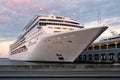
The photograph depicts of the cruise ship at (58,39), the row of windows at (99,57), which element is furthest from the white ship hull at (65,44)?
the row of windows at (99,57)

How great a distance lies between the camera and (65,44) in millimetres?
54750

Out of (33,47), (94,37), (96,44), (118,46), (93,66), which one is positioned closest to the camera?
(93,66)

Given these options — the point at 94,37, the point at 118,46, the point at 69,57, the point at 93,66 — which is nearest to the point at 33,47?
the point at 69,57

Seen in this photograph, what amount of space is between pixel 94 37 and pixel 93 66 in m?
37.6

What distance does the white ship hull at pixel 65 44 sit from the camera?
52.7m

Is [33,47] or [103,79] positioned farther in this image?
[33,47]

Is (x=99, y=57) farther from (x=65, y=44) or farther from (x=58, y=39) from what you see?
(x=65, y=44)

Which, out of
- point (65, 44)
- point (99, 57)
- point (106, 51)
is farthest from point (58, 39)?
point (99, 57)

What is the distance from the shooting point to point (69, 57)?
182 feet

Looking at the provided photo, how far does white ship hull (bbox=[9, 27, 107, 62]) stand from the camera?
52688 mm

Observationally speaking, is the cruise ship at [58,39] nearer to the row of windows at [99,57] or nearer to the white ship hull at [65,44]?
the white ship hull at [65,44]

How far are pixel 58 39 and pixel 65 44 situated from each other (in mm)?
2132

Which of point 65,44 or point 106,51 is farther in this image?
point 106,51

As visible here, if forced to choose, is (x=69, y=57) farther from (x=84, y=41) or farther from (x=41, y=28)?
(x=41, y=28)
